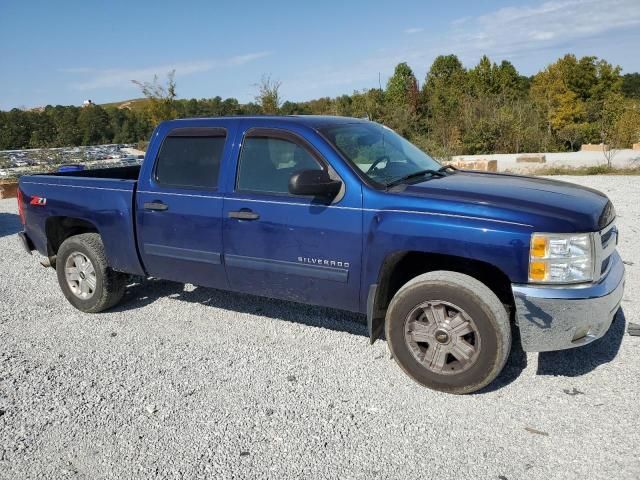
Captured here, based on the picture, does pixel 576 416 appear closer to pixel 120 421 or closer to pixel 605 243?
pixel 605 243

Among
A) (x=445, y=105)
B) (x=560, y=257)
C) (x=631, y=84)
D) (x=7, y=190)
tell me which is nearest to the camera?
(x=560, y=257)

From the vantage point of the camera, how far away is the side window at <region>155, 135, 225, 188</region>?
423cm

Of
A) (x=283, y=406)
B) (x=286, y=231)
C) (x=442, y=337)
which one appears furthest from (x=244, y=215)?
(x=442, y=337)

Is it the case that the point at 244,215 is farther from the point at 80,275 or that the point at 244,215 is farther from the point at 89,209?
the point at 80,275

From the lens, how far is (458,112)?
2802 centimetres

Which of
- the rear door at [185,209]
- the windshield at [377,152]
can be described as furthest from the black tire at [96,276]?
the windshield at [377,152]

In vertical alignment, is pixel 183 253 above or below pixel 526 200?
below

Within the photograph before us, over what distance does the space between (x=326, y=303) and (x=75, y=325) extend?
2.61m

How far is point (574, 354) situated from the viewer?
388 cm

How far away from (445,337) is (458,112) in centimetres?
2674

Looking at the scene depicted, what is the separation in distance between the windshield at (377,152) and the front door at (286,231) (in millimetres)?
243

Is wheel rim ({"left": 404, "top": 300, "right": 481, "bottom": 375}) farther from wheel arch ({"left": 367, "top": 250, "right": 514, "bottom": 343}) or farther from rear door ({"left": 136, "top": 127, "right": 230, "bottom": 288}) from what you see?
rear door ({"left": 136, "top": 127, "right": 230, "bottom": 288})

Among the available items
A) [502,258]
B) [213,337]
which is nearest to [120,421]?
[213,337]

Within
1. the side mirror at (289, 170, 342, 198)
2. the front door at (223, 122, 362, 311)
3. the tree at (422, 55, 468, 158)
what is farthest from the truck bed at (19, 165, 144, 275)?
the tree at (422, 55, 468, 158)
